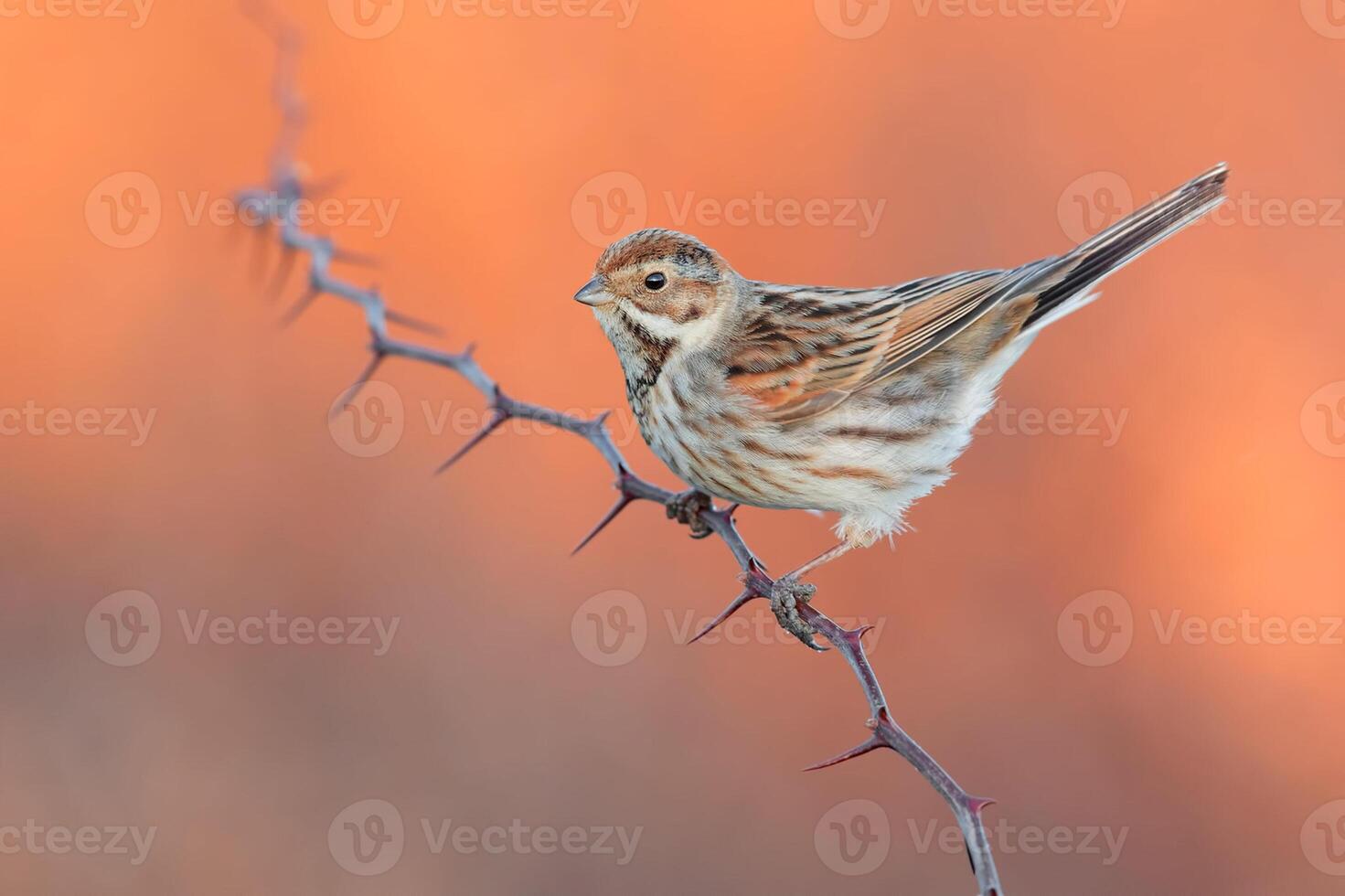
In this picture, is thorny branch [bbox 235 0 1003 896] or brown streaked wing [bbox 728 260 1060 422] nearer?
thorny branch [bbox 235 0 1003 896]

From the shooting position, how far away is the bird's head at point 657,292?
5.31 meters

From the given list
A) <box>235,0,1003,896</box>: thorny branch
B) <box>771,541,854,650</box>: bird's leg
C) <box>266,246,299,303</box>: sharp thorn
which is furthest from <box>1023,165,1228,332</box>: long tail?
<box>266,246,299,303</box>: sharp thorn

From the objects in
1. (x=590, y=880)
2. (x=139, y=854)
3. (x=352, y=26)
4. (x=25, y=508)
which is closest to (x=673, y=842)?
(x=590, y=880)

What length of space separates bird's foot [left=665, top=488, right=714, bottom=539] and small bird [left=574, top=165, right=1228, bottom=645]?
0.52 meters

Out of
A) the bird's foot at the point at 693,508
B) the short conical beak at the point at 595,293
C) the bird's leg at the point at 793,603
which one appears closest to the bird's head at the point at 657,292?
the short conical beak at the point at 595,293

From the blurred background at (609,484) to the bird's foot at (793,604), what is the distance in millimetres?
2505

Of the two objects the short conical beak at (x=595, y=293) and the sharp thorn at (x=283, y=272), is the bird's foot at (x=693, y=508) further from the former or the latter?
the sharp thorn at (x=283, y=272)

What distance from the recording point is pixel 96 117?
948 centimetres

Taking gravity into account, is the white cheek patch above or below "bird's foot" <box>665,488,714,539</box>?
above

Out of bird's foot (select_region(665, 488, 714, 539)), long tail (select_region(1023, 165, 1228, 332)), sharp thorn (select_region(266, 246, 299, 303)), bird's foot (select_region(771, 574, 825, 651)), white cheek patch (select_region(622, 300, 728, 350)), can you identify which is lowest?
bird's foot (select_region(771, 574, 825, 651))

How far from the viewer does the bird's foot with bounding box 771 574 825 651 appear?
4906 mm

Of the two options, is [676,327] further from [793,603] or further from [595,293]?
[793,603]

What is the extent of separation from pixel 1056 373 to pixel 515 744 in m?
4.46

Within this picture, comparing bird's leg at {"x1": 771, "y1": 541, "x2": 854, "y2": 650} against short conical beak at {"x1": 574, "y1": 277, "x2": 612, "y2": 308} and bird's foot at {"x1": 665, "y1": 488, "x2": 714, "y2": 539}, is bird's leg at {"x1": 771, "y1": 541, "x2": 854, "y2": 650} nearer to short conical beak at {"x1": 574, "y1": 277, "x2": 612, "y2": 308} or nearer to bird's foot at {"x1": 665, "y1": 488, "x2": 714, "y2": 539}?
bird's foot at {"x1": 665, "y1": 488, "x2": 714, "y2": 539}
